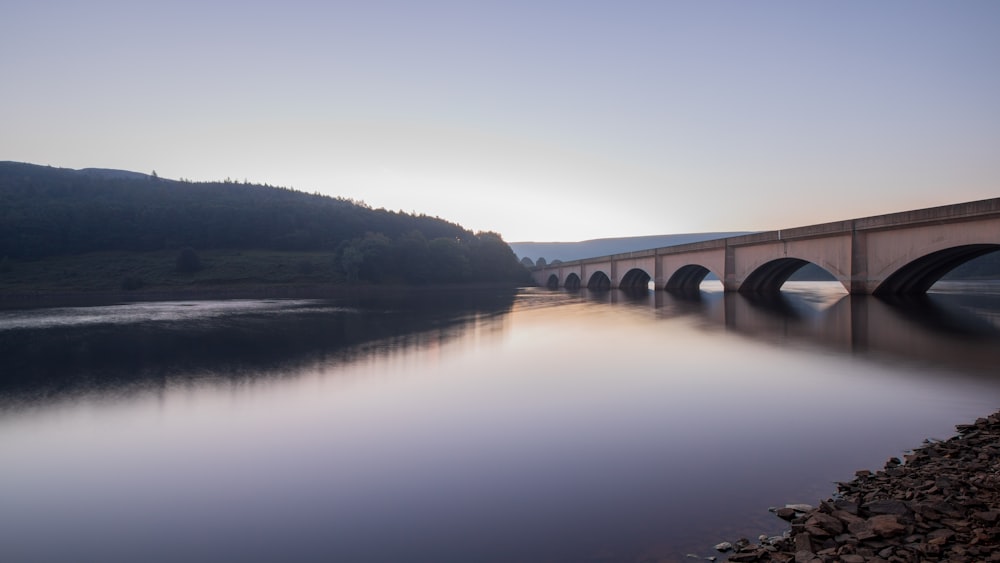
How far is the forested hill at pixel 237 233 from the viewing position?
276 feet

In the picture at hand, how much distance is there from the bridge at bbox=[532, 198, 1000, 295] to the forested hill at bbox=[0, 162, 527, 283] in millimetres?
46383

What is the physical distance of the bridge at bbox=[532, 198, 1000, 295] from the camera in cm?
2425

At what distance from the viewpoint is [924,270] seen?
32.5 metres

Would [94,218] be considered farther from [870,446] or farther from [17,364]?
[870,446]

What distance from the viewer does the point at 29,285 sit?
66.4 metres

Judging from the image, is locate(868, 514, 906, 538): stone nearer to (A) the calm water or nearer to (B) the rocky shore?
(B) the rocky shore

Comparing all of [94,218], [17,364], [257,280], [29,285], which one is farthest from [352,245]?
[17,364]

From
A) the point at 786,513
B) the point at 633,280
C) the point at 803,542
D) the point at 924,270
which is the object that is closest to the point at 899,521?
the point at 786,513

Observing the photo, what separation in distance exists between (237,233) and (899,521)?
118 m

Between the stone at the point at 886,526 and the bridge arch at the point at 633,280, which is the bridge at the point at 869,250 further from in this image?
the stone at the point at 886,526

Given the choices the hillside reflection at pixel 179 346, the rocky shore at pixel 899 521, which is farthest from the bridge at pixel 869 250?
the rocky shore at pixel 899 521

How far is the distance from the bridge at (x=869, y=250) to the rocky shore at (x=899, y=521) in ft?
79.4

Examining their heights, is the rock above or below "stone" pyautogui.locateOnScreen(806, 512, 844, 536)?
below

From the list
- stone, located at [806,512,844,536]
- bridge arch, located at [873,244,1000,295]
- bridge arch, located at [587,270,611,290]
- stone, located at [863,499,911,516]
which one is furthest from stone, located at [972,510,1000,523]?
bridge arch, located at [587,270,611,290]
